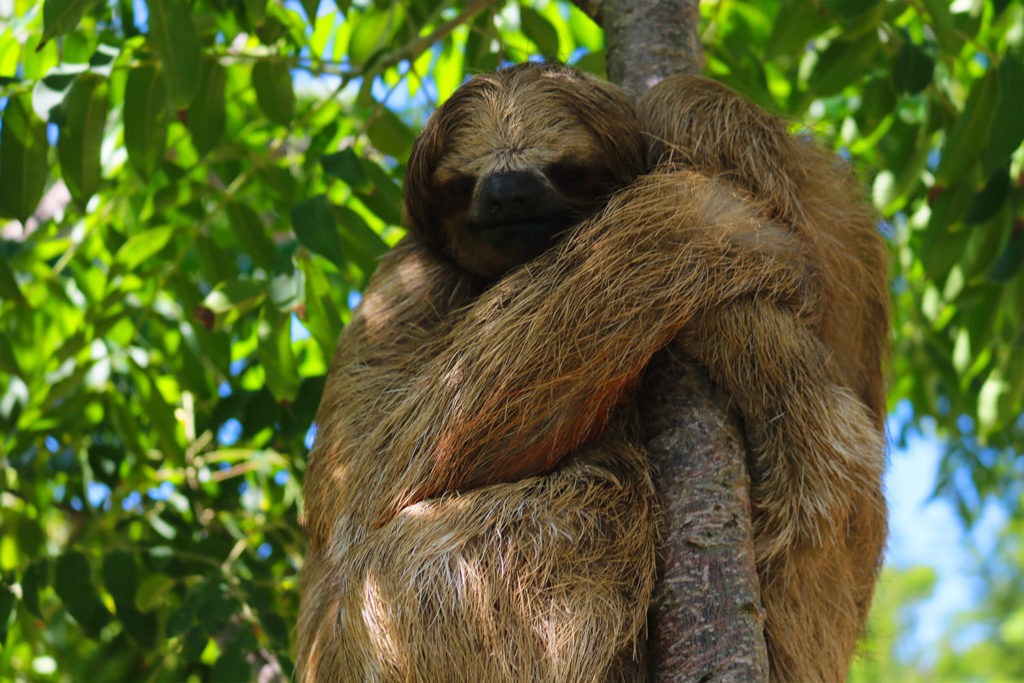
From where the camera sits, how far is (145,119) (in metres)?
4.39

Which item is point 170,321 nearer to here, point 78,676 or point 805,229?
point 78,676

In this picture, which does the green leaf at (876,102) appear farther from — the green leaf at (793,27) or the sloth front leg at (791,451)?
the sloth front leg at (791,451)

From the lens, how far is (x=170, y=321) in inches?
199

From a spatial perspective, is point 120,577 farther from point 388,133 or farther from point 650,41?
point 650,41

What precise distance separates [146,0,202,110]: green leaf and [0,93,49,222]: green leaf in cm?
82

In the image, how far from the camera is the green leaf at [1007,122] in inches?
157

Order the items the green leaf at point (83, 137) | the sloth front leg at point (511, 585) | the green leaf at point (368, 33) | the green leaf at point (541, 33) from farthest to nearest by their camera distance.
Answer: the green leaf at point (368, 33), the green leaf at point (541, 33), the green leaf at point (83, 137), the sloth front leg at point (511, 585)

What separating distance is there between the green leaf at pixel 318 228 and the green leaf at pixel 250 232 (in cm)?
87

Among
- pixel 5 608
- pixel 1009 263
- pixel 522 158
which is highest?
Result: pixel 522 158

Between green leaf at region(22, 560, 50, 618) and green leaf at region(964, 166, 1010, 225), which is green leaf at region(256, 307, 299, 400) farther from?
green leaf at region(964, 166, 1010, 225)

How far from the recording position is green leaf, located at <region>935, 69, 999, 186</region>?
4344mm

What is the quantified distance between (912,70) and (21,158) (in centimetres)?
415

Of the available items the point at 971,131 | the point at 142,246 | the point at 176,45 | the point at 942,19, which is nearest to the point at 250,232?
the point at 142,246

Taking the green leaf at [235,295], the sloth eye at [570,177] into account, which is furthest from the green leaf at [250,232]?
the sloth eye at [570,177]
